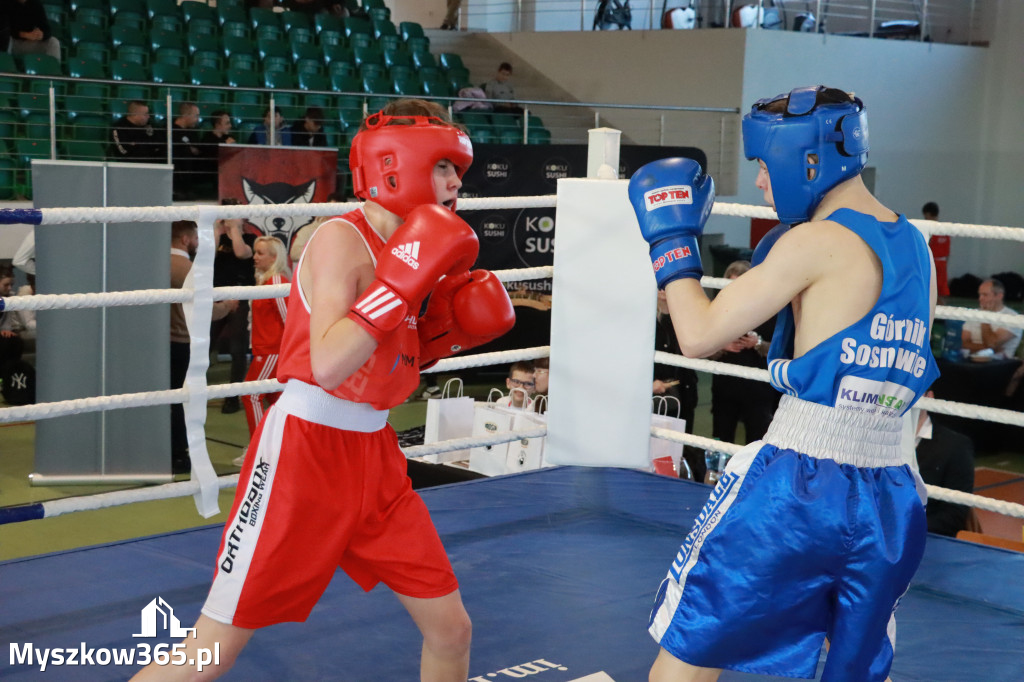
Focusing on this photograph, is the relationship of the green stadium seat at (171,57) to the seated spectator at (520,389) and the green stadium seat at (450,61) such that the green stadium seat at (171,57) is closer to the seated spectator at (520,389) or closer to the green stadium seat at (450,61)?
the green stadium seat at (450,61)

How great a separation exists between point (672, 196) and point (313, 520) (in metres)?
0.74

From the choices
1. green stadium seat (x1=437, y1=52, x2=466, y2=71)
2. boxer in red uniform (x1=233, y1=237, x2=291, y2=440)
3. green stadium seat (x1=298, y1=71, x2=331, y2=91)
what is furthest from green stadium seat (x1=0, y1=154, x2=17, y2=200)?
green stadium seat (x1=437, y1=52, x2=466, y2=71)

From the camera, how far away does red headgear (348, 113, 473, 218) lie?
1695 mm

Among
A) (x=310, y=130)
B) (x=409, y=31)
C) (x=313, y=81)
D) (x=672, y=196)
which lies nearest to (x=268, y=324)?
(x=310, y=130)

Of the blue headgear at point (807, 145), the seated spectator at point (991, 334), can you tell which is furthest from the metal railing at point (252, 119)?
the blue headgear at point (807, 145)

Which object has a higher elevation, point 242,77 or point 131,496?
point 242,77

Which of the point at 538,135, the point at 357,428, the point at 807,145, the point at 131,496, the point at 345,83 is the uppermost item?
the point at 345,83

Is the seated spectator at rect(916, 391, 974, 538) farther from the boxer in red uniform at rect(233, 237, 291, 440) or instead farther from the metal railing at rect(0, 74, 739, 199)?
the metal railing at rect(0, 74, 739, 199)

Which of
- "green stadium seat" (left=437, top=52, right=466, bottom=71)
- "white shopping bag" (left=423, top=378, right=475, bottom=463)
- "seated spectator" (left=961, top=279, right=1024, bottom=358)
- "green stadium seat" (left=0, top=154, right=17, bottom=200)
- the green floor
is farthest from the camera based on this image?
"green stadium seat" (left=437, top=52, right=466, bottom=71)

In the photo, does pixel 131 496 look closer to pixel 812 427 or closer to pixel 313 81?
pixel 812 427

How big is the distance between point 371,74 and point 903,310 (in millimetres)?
8556

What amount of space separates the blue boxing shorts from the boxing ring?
682 mm

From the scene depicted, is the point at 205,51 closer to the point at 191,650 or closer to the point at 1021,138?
the point at 191,650

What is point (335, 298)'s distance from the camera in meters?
1.64
